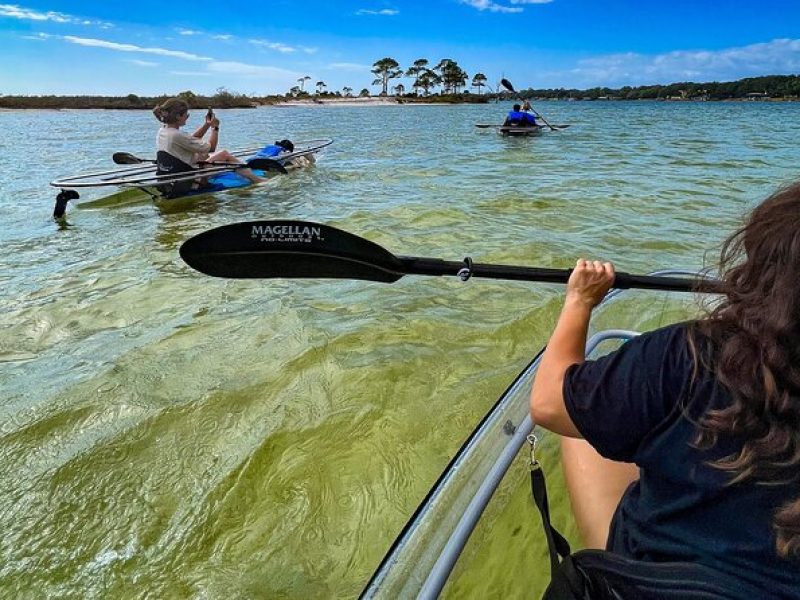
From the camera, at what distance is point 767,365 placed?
1.07 m

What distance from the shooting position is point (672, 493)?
1.21 meters

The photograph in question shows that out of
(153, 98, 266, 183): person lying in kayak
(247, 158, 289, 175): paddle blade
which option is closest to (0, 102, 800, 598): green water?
(153, 98, 266, 183): person lying in kayak

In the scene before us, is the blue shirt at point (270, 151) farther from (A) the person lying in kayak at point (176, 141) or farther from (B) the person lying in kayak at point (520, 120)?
(B) the person lying in kayak at point (520, 120)

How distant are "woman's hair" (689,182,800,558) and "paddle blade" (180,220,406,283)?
5.65 feet

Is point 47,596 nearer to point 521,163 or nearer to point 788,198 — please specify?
point 788,198

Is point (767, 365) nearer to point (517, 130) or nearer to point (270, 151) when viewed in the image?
point (270, 151)

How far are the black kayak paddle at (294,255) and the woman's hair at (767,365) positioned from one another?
1.48m

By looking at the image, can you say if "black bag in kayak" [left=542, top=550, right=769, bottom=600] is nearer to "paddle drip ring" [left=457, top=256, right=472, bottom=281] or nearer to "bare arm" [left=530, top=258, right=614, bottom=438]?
"bare arm" [left=530, top=258, right=614, bottom=438]

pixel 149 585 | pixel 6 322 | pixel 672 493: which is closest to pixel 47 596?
pixel 149 585

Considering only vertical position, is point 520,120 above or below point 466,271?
below

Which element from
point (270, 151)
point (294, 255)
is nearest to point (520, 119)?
point (270, 151)

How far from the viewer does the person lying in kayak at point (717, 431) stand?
1063mm

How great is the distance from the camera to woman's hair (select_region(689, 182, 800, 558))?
3.43 ft

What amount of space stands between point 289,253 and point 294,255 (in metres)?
0.03
